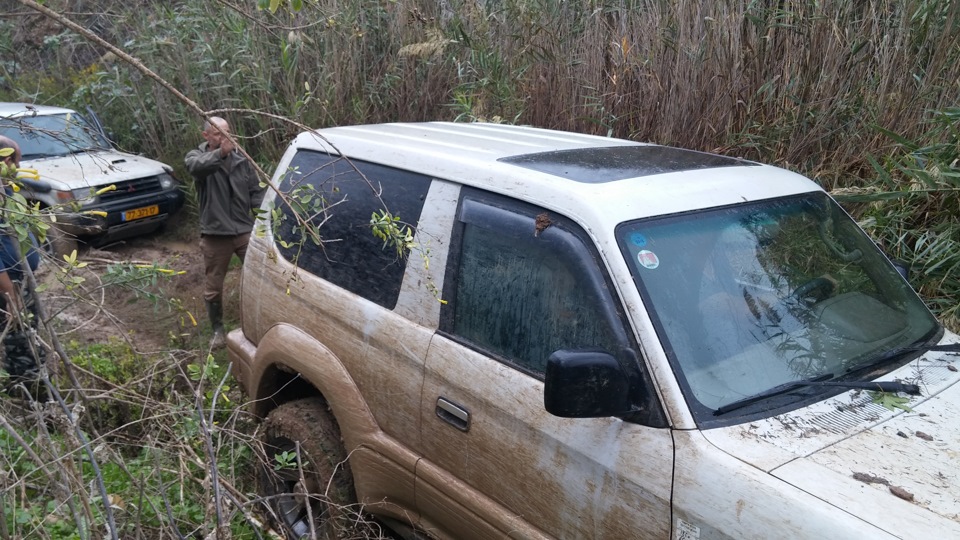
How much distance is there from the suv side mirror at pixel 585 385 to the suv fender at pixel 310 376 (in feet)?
3.96

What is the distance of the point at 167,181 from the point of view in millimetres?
9367

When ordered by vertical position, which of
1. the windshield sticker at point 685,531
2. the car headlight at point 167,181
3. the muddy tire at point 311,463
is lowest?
the car headlight at point 167,181

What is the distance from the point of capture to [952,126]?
157 inches

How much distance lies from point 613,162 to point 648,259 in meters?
0.70

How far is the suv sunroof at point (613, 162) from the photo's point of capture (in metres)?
2.73

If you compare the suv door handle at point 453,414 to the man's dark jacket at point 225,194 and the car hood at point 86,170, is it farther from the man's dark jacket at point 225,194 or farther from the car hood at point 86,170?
the car hood at point 86,170

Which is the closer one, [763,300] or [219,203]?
[763,300]

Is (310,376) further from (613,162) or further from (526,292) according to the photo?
(613,162)

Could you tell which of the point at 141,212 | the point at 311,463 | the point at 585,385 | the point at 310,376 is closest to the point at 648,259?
the point at 585,385

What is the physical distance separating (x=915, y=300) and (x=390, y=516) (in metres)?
2.27

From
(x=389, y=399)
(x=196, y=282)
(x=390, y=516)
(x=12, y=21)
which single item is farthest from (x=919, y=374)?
(x=12, y=21)

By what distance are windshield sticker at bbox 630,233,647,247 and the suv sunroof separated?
0.29 m

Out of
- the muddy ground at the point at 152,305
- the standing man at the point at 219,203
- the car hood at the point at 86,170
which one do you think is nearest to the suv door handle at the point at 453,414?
the muddy ground at the point at 152,305

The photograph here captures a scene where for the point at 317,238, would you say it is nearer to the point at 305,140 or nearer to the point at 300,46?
the point at 305,140
